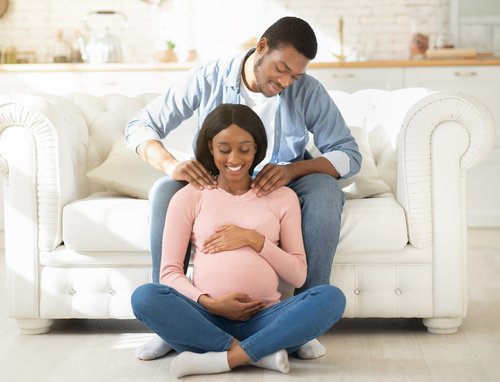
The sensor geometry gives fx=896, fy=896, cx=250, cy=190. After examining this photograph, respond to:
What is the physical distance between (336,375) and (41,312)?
103 centimetres

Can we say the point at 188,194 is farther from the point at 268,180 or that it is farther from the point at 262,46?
the point at 262,46

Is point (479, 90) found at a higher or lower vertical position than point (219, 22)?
lower

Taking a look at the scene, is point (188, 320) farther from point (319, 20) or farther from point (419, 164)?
point (319, 20)

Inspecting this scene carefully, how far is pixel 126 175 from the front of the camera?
314 cm

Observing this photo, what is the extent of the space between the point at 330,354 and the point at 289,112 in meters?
→ 0.77

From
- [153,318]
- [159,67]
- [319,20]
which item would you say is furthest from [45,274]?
[319,20]

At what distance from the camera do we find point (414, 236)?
285 centimetres

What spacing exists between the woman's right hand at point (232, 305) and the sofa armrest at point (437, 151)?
0.66 m

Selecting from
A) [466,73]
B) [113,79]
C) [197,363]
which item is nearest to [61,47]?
[113,79]

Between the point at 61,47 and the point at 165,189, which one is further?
the point at 61,47

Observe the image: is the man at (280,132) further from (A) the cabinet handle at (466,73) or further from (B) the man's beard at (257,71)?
(A) the cabinet handle at (466,73)

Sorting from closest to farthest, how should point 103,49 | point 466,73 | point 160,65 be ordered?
1. point 466,73
2. point 160,65
3. point 103,49

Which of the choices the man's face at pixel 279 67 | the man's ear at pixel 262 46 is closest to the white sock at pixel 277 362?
the man's face at pixel 279 67

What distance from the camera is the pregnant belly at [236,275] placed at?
2.50m
